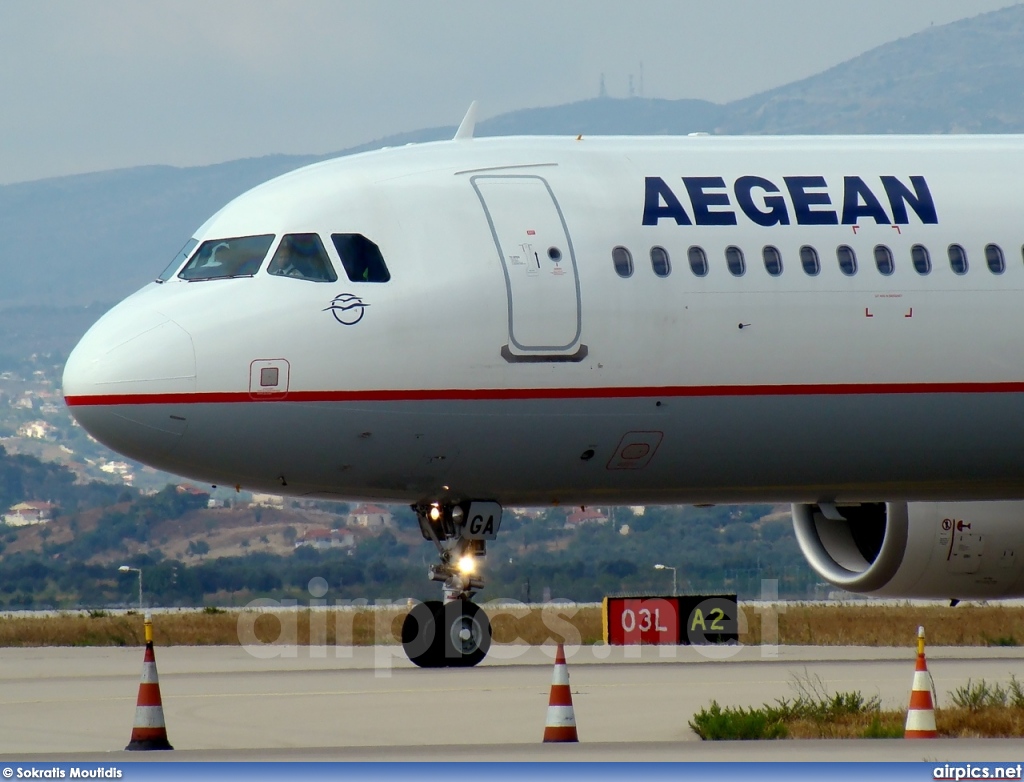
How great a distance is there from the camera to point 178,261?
68.3 ft

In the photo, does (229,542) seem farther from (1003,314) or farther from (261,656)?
(1003,314)

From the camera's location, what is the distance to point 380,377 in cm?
1986

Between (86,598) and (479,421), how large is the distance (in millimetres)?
47610

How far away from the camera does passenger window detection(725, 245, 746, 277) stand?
21.0 metres

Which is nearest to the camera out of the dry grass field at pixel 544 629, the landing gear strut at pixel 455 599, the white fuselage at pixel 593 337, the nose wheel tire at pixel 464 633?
the white fuselage at pixel 593 337

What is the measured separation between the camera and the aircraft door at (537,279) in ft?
66.3

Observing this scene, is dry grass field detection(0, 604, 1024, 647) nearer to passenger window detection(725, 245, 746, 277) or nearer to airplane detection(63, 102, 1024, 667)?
airplane detection(63, 102, 1024, 667)

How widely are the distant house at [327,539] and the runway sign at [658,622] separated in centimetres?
4351

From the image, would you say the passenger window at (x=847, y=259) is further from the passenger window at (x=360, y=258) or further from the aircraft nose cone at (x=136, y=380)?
the aircraft nose cone at (x=136, y=380)

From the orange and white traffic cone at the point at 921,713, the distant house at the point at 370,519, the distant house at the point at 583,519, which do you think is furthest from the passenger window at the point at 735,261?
the distant house at the point at 370,519

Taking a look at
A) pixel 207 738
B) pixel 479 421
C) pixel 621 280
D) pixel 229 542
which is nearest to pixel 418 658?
pixel 479 421

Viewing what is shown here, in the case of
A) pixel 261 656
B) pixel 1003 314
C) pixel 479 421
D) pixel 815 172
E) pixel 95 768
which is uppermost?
pixel 815 172

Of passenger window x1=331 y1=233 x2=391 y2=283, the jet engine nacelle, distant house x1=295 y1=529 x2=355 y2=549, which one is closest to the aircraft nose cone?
passenger window x1=331 y1=233 x2=391 y2=283

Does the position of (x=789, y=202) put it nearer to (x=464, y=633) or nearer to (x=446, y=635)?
(x=464, y=633)
